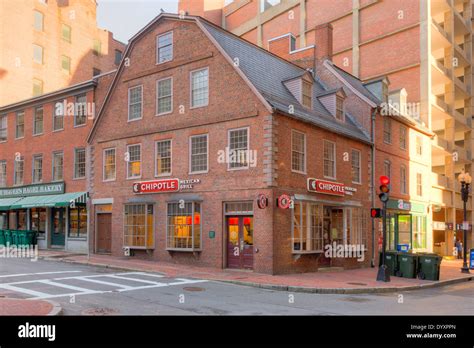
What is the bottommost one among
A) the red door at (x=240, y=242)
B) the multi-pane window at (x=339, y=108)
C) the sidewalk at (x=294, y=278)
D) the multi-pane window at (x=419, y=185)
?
the sidewalk at (x=294, y=278)

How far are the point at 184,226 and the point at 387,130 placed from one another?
547 inches

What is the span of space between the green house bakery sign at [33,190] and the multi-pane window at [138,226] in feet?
25.0

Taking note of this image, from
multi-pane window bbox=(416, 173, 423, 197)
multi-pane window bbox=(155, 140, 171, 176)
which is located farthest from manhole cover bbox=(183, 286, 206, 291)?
multi-pane window bbox=(416, 173, 423, 197)

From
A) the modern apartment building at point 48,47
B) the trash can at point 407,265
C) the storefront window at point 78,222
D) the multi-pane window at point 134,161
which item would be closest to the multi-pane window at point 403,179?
the trash can at point 407,265

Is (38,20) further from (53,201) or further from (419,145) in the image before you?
(419,145)

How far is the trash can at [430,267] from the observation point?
2081 cm

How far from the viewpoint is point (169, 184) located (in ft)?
77.6

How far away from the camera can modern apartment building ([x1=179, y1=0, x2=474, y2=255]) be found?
39.3 meters

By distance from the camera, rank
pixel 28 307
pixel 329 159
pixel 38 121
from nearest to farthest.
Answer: pixel 28 307
pixel 329 159
pixel 38 121

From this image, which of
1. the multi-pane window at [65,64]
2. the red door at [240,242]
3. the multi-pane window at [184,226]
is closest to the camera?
the red door at [240,242]

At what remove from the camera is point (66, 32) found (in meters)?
53.6

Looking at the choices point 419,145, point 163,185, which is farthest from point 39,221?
point 419,145

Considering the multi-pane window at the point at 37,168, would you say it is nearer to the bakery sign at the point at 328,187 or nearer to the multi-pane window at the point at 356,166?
the bakery sign at the point at 328,187

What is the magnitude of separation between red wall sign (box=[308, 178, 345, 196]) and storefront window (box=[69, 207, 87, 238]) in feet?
46.6
